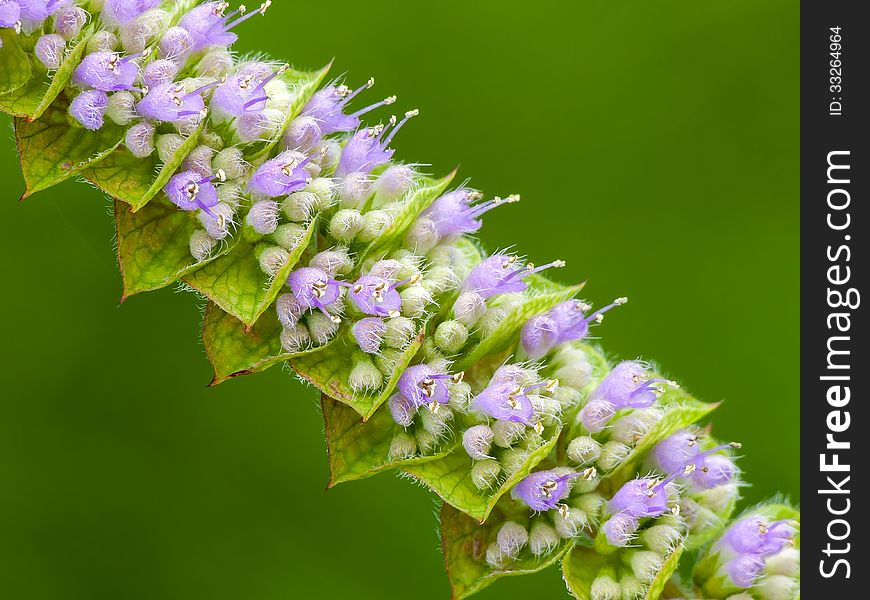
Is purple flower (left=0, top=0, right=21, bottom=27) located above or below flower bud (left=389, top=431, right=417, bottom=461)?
above

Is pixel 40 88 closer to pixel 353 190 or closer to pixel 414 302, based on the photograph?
pixel 353 190

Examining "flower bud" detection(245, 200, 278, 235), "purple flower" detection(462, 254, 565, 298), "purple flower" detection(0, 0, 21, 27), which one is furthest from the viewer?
"purple flower" detection(462, 254, 565, 298)

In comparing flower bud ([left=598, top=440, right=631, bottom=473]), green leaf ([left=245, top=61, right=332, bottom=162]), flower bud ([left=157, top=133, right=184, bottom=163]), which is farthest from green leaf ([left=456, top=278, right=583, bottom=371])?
flower bud ([left=157, top=133, right=184, bottom=163])

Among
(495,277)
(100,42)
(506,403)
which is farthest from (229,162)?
(506,403)

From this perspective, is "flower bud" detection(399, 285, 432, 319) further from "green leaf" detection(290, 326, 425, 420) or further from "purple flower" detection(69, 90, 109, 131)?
"purple flower" detection(69, 90, 109, 131)

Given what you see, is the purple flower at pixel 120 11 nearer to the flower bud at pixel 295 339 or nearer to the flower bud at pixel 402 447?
the flower bud at pixel 295 339

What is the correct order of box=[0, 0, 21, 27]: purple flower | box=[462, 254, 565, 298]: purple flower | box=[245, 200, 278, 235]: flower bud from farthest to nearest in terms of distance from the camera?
box=[462, 254, 565, 298]: purple flower → box=[245, 200, 278, 235]: flower bud → box=[0, 0, 21, 27]: purple flower
